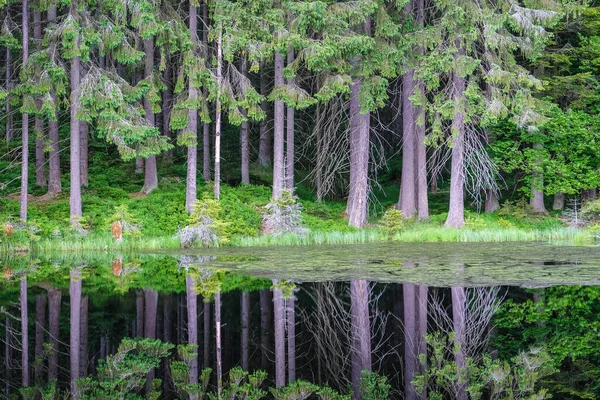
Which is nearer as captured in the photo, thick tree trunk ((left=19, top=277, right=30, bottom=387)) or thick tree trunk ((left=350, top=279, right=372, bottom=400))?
thick tree trunk ((left=19, top=277, right=30, bottom=387))

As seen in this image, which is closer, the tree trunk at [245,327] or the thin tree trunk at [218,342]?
the thin tree trunk at [218,342]

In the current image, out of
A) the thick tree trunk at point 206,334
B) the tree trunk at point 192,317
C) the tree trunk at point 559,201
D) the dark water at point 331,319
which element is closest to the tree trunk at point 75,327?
the dark water at point 331,319

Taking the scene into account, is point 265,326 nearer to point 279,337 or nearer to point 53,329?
point 279,337

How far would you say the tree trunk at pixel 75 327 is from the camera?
318 inches

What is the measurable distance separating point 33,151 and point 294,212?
1365 centimetres

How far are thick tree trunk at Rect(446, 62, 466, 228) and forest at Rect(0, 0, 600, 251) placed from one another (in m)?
0.06

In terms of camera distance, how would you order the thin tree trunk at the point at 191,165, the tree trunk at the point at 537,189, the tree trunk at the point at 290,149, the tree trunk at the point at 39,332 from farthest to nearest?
the tree trunk at the point at 537,189, the tree trunk at the point at 290,149, the thin tree trunk at the point at 191,165, the tree trunk at the point at 39,332

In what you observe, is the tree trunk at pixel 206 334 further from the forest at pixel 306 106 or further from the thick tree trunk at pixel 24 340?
the forest at pixel 306 106

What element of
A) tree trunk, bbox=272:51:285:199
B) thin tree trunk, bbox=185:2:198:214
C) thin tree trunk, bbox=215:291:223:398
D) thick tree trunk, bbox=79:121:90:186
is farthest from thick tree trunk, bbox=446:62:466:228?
thin tree trunk, bbox=215:291:223:398

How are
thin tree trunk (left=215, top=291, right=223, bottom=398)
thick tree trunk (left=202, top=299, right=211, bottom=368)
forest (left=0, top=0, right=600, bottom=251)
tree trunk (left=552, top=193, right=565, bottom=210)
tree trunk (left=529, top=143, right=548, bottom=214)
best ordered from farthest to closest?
tree trunk (left=552, top=193, right=565, bottom=210), tree trunk (left=529, top=143, right=548, bottom=214), forest (left=0, top=0, right=600, bottom=251), thick tree trunk (left=202, top=299, right=211, bottom=368), thin tree trunk (left=215, top=291, right=223, bottom=398)

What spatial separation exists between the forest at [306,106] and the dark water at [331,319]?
4.94 meters

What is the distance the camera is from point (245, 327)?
10375mm

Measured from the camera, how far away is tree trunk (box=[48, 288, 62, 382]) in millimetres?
8328

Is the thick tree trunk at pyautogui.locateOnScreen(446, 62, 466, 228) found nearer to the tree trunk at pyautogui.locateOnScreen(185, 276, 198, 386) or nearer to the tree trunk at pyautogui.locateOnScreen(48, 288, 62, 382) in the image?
the tree trunk at pyautogui.locateOnScreen(185, 276, 198, 386)
